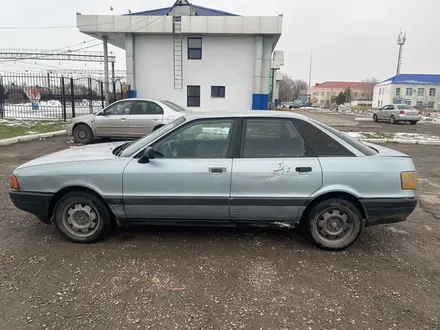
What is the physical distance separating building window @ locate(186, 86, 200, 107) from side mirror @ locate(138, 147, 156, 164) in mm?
15788

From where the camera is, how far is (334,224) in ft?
11.7

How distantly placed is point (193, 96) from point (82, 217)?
52.1 feet

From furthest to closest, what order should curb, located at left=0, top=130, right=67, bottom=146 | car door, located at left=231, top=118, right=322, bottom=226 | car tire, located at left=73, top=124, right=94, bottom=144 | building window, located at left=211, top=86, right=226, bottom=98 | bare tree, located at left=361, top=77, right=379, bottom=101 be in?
bare tree, located at left=361, top=77, right=379, bottom=101 < building window, located at left=211, top=86, right=226, bottom=98 < car tire, located at left=73, top=124, right=94, bottom=144 < curb, located at left=0, top=130, right=67, bottom=146 < car door, located at left=231, top=118, right=322, bottom=226

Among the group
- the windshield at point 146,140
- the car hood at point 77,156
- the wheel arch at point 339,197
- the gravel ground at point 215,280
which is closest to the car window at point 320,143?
the wheel arch at point 339,197

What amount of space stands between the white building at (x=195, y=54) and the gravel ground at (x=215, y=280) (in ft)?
49.6

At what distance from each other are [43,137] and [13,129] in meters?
1.99

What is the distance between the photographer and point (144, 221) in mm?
3656

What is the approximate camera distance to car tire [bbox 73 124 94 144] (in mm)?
10711

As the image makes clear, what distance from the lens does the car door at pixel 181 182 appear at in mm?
3451

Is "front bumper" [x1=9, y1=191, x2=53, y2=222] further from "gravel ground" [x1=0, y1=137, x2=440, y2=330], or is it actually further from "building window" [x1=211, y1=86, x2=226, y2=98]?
"building window" [x1=211, y1=86, x2=226, y2=98]

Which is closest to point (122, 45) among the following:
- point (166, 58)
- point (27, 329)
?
point (166, 58)

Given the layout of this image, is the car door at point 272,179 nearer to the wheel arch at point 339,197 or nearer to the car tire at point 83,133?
the wheel arch at point 339,197

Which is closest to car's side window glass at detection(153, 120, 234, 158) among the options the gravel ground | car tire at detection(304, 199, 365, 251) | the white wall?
the gravel ground

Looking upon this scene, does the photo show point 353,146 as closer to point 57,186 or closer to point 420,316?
point 420,316
